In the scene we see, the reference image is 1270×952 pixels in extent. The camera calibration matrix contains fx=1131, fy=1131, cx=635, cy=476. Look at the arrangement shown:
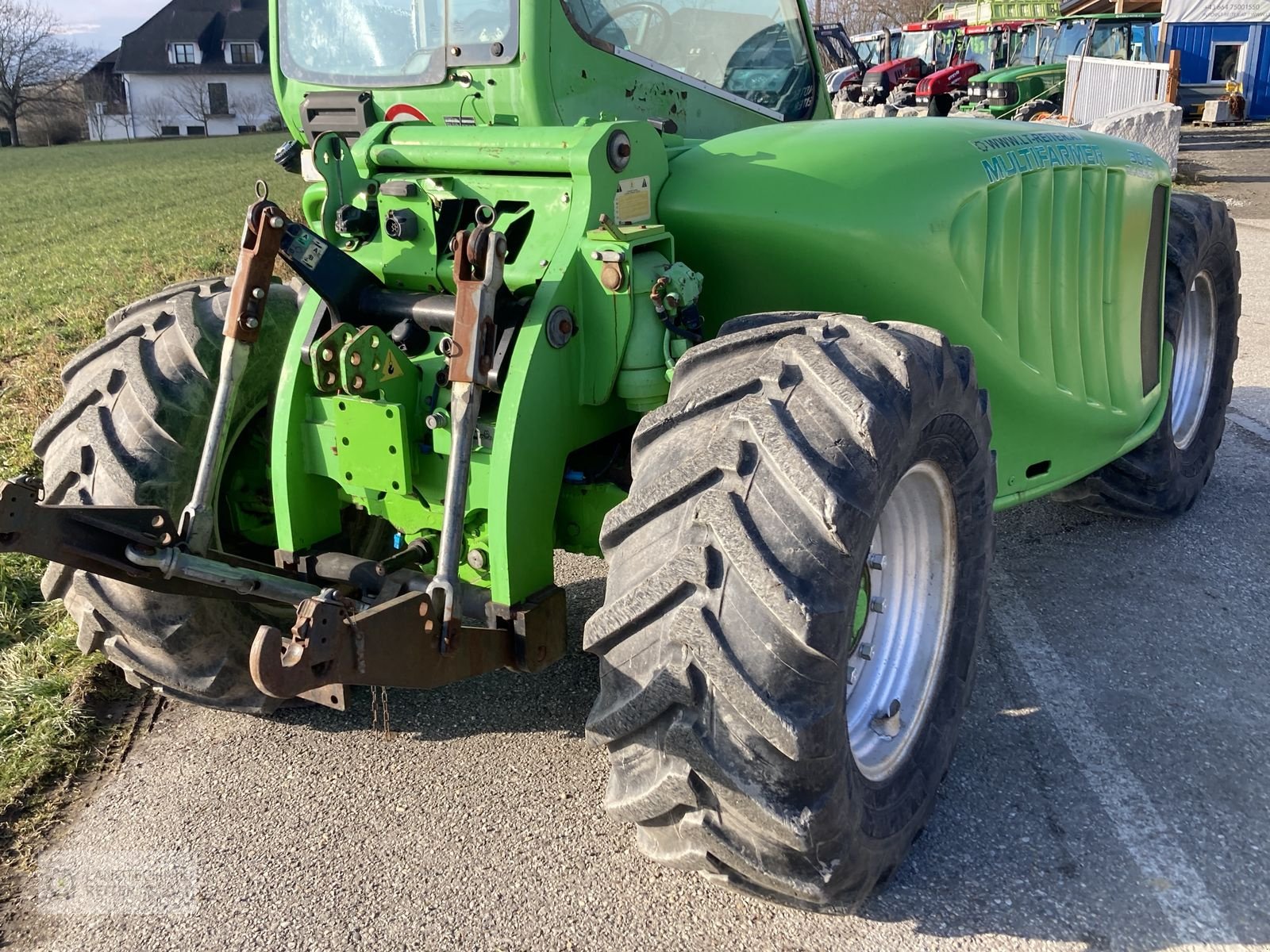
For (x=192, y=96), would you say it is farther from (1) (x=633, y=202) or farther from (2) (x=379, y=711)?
(1) (x=633, y=202)

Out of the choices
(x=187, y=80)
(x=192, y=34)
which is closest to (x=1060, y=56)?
(x=187, y=80)

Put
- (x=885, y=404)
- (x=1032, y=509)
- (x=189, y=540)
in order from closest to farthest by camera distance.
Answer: (x=885, y=404) < (x=189, y=540) < (x=1032, y=509)

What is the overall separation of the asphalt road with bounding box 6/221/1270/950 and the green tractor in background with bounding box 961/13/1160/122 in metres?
18.0

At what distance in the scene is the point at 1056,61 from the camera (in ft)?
88.3

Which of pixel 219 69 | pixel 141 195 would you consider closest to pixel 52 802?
pixel 141 195

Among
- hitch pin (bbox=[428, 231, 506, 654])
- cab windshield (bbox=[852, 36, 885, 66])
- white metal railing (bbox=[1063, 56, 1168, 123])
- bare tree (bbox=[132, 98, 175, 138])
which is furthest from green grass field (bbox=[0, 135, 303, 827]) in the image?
bare tree (bbox=[132, 98, 175, 138])

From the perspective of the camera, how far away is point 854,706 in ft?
10.3

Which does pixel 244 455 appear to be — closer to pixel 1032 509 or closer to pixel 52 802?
pixel 52 802

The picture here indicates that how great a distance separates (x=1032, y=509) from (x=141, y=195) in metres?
24.2

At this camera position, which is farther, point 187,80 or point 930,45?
point 187,80

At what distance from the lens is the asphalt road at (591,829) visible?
9.39ft

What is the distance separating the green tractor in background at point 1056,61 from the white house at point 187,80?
60.4 meters

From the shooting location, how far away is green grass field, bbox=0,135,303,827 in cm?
386

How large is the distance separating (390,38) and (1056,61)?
27013mm
